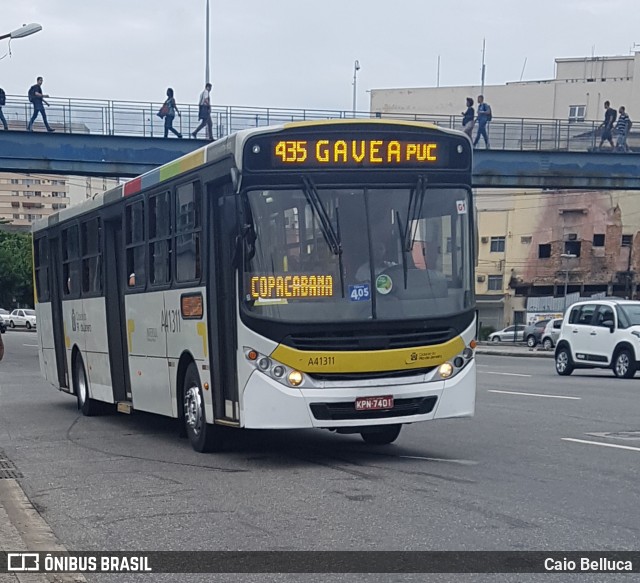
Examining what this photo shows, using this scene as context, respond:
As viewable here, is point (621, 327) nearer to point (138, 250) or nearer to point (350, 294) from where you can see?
point (138, 250)

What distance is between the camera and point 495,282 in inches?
3098

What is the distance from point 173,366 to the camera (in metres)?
12.6

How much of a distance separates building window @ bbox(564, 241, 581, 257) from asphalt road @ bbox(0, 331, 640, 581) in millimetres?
61263

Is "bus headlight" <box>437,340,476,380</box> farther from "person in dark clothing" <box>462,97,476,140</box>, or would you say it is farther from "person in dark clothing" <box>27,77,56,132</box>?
"person in dark clothing" <box>462,97,476,140</box>

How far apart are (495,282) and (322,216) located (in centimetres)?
6918

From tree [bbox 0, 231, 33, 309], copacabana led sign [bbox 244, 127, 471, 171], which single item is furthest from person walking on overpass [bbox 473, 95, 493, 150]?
tree [bbox 0, 231, 33, 309]

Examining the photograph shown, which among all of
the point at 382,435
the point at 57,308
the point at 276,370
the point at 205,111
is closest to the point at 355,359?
the point at 276,370

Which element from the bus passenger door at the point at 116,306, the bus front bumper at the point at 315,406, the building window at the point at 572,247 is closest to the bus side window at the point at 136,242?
the bus passenger door at the point at 116,306

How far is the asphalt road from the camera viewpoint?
296 inches

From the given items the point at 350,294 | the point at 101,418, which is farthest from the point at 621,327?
the point at 350,294

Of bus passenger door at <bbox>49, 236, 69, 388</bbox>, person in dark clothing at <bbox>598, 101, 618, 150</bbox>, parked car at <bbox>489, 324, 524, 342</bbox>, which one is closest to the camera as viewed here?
bus passenger door at <bbox>49, 236, 69, 388</bbox>

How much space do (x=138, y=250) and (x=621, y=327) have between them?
1535 centimetres

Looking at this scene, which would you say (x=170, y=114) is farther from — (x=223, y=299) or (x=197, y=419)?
(x=223, y=299)

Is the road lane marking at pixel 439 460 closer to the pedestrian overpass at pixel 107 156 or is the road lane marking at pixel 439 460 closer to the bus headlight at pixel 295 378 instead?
the bus headlight at pixel 295 378
